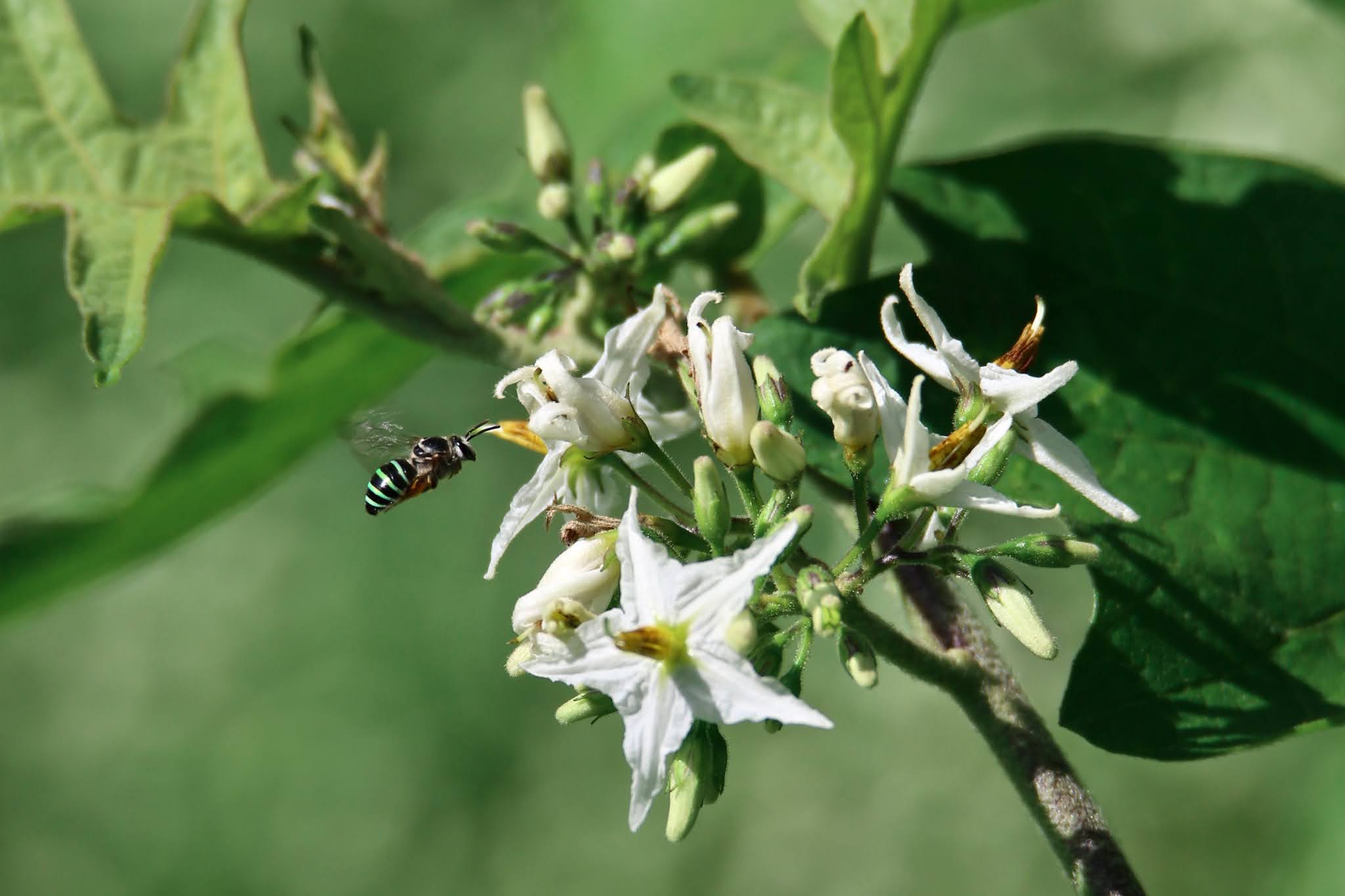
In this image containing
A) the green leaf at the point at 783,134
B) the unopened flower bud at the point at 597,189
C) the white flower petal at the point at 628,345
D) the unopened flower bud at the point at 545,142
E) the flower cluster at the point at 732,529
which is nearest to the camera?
the flower cluster at the point at 732,529

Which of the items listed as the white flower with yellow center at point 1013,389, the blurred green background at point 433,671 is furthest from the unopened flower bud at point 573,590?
the blurred green background at point 433,671

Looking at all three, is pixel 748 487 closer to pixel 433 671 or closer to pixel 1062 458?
pixel 1062 458

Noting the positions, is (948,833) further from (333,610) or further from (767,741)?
(333,610)

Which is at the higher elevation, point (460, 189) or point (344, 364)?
point (344, 364)

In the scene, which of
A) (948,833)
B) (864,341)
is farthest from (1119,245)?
(948,833)

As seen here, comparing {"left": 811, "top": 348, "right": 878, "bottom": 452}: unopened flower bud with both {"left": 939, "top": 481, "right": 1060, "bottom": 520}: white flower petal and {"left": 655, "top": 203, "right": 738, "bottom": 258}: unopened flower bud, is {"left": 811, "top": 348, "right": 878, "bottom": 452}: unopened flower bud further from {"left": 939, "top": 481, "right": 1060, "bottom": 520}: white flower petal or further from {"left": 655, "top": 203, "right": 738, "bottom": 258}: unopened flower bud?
{"left": 655, "top": 203, "right": 738, "bottom": 258}: unopened flower bud

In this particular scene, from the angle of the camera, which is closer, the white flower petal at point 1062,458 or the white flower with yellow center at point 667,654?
the white flower with yellow center at point 667,654

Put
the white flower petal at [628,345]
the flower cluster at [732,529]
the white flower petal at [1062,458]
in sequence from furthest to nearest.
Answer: the white flower petal at [628,345] < the white flower petal at [1062,458] < the flower cluster at [732,529]

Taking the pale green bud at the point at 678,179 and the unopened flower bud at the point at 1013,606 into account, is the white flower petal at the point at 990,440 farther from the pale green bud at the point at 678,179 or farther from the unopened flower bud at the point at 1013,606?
the pale green bud at the point at 678,179
